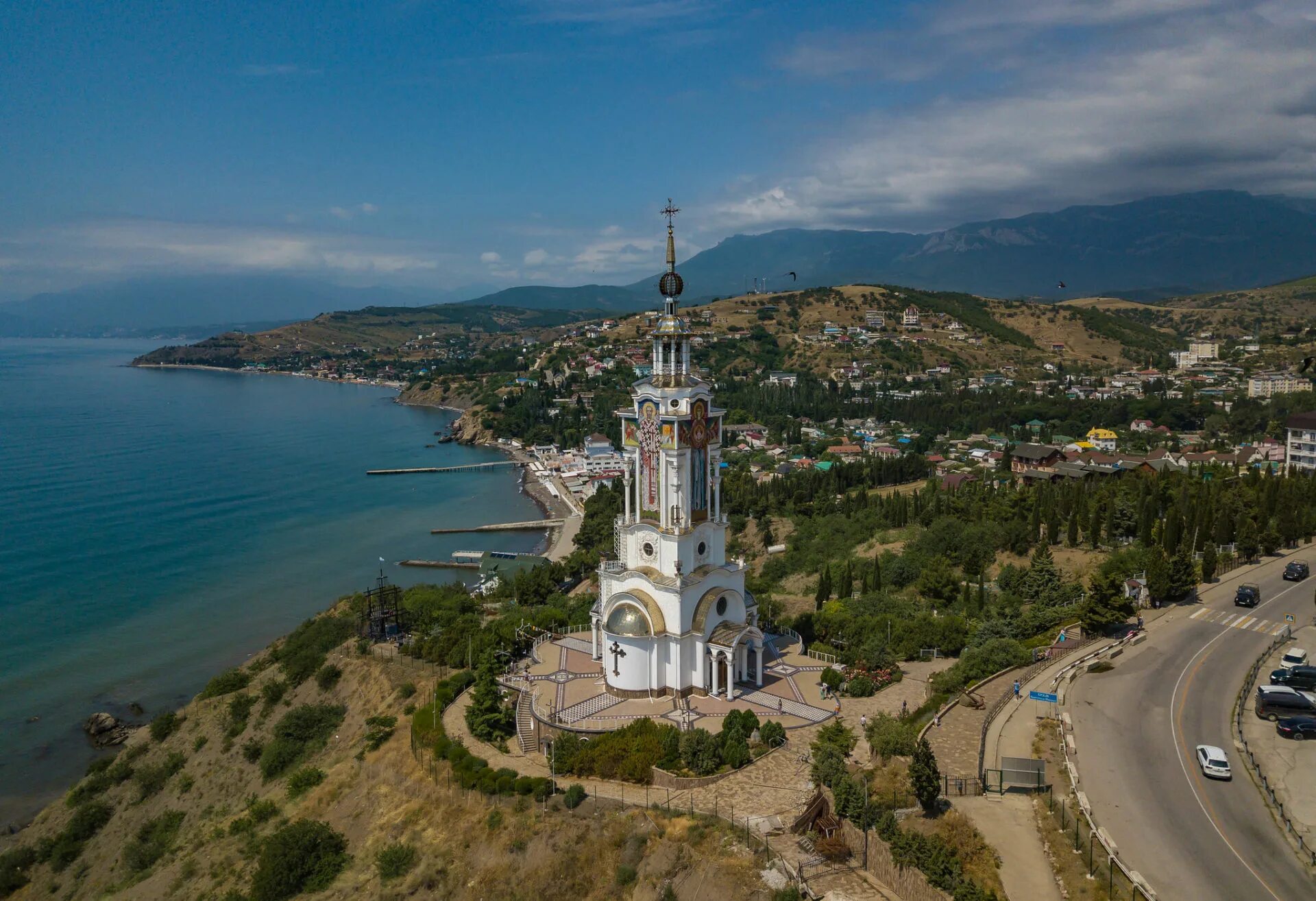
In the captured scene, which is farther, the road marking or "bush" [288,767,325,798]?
"bush" [288,767,325,798]

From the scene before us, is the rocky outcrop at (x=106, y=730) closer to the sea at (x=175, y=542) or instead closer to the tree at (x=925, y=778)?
the sea at (x=175, y=542)

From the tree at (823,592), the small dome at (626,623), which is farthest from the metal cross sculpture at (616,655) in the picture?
the tree at (823,592)

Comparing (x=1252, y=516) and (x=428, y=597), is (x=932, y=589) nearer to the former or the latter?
(x=1252, y=516)

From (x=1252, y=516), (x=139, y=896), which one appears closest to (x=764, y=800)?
(x=139, y=896)

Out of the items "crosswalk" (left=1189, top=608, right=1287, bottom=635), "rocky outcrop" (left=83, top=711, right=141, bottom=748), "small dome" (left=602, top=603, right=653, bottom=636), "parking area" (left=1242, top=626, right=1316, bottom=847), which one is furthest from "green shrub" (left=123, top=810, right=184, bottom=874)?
"crosswalk" (left=1189, top=608, right=1287, bottom=635)

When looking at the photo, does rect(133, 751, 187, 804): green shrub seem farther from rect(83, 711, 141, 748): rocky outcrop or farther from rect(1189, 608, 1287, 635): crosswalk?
rect(1189, 608, 1287, 635): crosswalk

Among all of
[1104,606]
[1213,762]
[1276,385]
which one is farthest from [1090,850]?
[1276,385]
